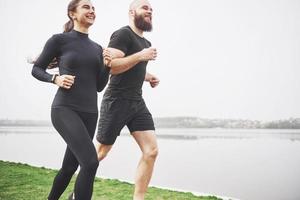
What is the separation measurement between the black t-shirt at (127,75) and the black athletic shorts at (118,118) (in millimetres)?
55

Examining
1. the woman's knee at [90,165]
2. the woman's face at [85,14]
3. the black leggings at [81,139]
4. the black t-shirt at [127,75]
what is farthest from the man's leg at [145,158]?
the woman's face at [85,14]

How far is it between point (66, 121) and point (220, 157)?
26.0 ft

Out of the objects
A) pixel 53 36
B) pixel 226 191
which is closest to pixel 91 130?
pixel 53 36

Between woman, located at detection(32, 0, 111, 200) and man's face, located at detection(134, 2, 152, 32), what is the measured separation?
48cm

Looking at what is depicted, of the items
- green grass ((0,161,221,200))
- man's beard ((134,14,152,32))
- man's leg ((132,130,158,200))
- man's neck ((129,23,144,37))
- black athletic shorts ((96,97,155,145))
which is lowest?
green grass ((0,161,221,200))

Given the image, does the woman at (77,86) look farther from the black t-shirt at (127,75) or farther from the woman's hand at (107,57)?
the black t-shirt at (127,75)

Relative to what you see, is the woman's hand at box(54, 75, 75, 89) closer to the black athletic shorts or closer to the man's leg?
the black athletic shorts

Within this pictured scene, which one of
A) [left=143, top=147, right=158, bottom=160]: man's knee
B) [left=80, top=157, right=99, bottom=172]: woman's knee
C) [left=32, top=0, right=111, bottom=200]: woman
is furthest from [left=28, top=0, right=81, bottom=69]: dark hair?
[left=143, top=147, right=158, bottom=160]: man's knee

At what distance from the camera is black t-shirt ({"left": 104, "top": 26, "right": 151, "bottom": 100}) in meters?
3.04

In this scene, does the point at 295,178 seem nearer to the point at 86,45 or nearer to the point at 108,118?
the point at 108,118

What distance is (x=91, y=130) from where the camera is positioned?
2703 millimetres

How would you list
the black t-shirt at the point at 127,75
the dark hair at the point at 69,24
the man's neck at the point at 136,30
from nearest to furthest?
the dark hair at the point at 69,24 → the black t-shirt at the point at 127,75 → the man's neck at the point at 136,30

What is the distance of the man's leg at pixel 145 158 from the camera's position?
10.4 feet

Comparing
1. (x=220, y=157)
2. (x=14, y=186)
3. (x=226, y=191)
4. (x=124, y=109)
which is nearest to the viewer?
(x=124, y=109)
